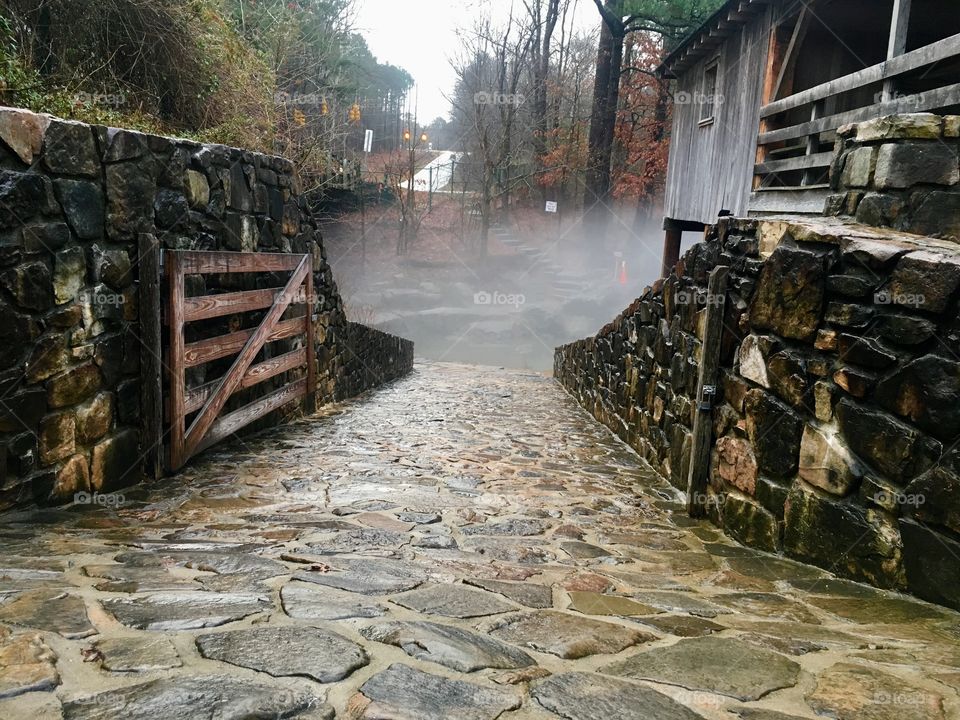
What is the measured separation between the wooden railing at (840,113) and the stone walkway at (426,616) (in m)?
4.31

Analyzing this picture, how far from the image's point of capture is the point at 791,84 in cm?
943

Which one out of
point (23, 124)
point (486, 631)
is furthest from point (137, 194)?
point (486, 631)

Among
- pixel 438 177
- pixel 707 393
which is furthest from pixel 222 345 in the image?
pixel 438 177

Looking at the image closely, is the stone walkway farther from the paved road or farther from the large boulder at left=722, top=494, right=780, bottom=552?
the paved road

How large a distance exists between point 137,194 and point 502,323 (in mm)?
21658

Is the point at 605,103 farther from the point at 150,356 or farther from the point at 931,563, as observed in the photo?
the point at 931,563

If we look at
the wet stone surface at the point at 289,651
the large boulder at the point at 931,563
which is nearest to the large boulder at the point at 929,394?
the large boulder at the point at 931,563

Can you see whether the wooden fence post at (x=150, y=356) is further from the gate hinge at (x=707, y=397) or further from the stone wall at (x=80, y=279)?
the gate hinge at (x=707, y=397)

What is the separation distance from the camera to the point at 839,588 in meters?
3.14

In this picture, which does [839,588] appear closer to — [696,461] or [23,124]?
[696,461]

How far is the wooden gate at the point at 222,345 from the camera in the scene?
4699 mm

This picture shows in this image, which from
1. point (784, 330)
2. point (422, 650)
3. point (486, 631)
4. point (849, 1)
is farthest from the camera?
point (849, 1)

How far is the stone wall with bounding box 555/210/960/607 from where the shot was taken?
2.88m

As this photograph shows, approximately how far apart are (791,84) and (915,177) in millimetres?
5937
